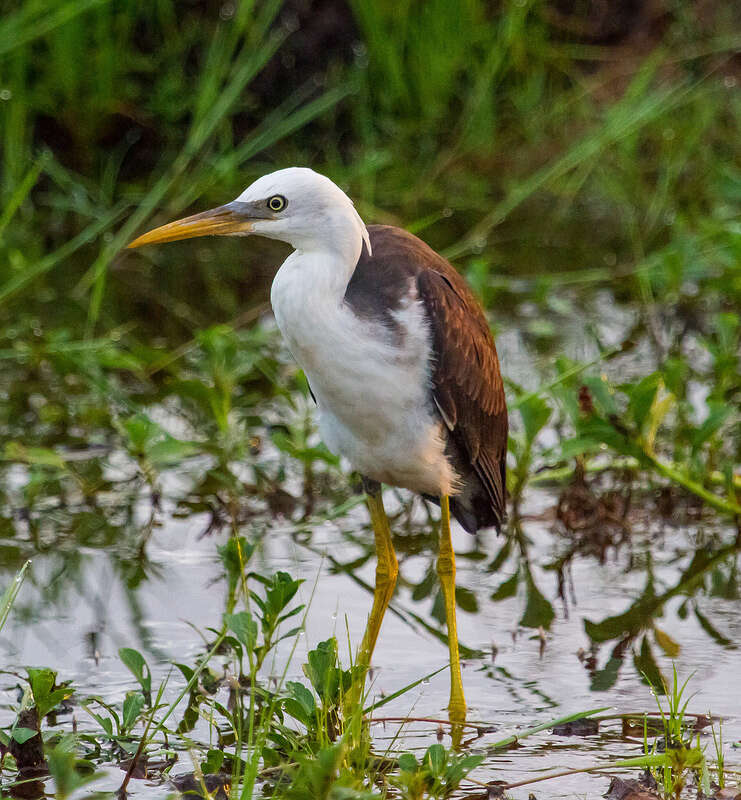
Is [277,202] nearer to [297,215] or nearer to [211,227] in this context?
[297,215]

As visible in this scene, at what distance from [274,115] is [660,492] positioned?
4167 millimetres

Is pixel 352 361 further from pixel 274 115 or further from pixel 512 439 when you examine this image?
pixel 274 115

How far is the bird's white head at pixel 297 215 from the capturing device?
3.58 meters

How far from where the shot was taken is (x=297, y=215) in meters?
3.60

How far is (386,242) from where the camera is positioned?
3.89m

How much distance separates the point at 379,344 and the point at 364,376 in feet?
0.29

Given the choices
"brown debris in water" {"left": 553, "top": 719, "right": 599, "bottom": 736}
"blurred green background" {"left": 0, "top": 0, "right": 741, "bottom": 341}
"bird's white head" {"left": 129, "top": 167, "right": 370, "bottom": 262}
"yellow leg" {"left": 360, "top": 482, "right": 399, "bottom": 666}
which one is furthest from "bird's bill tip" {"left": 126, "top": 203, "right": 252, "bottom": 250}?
"blurred green background" {"left": 0, "top": 0, "right": 741, "bottom": 341}

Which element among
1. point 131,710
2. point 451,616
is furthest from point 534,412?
point 131,710

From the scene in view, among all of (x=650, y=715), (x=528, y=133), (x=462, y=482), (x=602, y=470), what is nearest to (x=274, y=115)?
(x=528, y=133)

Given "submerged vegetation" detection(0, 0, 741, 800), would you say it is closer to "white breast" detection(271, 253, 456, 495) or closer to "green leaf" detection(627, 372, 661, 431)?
"green leaf" detection(627, 372, 661, 431)

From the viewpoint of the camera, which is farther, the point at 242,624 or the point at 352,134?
the point at 352,134

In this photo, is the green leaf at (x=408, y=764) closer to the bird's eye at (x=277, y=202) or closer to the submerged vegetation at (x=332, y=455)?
the submerged vegetation at (x=332, y=455)

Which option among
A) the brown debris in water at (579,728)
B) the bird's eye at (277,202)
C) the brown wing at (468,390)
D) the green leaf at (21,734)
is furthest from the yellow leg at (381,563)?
the green leaf at (21,734)

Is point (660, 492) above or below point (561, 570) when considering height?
above
